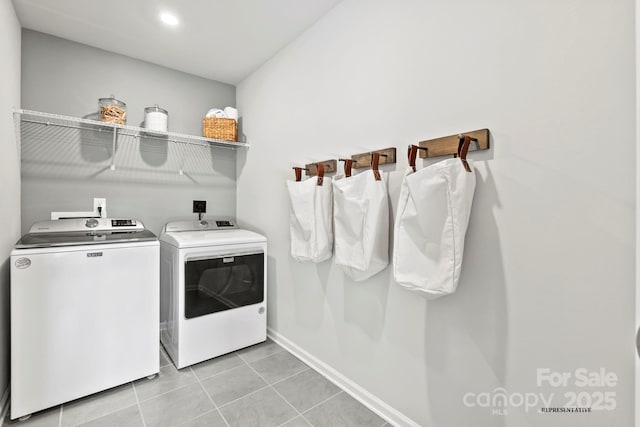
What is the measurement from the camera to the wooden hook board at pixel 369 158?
1568mm

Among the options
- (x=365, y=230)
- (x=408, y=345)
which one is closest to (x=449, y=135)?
(x=365, y=230)

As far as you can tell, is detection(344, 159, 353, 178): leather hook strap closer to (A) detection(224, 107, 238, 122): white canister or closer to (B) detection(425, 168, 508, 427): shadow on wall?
(B) detection(425, 168, 508, 427): shadow on wall

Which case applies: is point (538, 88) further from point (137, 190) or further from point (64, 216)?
point (64, 216)

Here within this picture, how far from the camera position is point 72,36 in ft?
7.45

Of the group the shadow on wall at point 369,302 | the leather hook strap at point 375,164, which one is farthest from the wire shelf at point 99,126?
the shadow on wall at point 369,302

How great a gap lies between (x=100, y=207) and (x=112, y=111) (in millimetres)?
767

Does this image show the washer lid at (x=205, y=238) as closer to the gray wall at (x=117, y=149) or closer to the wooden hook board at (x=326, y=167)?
the gray wall at (x=117, y=149)

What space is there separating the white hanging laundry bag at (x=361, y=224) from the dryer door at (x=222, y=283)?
38.0 inches

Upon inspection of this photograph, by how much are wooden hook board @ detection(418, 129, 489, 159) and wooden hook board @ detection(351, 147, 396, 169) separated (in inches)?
6.4

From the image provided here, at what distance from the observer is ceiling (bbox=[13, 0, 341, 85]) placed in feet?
6.27

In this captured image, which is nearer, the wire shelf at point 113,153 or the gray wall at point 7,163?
the gray wall at point 7,163

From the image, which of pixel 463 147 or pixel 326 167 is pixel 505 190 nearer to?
pixel 463 147

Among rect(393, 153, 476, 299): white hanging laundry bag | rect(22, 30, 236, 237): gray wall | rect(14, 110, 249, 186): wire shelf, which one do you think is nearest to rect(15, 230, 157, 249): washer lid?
rect(22, 30, 236, 237): gray wall

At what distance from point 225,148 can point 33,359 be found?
2130mm
